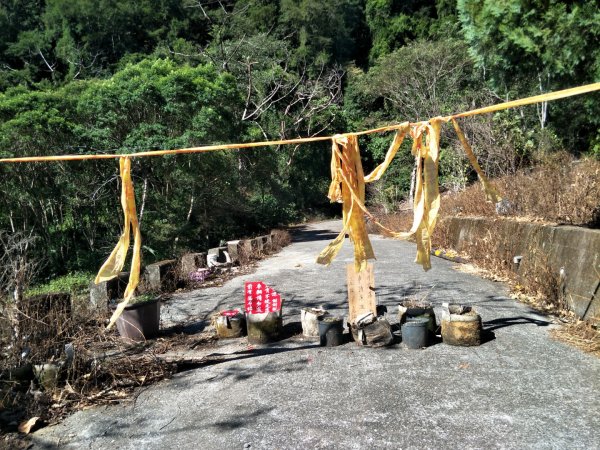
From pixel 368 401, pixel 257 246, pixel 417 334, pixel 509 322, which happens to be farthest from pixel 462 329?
pixel 257 246

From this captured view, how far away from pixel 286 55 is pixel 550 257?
84.7 feet

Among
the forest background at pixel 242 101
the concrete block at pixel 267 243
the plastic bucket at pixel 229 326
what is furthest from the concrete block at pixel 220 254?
the plastic bucket at pixel 229 326

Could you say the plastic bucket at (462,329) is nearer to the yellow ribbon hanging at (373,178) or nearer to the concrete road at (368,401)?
the concrete road at (368,401)

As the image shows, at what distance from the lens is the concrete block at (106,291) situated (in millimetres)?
6241

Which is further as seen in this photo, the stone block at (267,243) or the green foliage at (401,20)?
the green foliage at (401,20)

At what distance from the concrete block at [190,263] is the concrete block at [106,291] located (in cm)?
194

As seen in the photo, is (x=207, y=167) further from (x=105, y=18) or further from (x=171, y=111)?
(x=105, y=18)

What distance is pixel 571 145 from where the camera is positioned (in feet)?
41.9

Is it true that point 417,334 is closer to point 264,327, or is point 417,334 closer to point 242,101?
point 264,327

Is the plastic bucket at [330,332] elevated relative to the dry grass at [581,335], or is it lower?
elevated

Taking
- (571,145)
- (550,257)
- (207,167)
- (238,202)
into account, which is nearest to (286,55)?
(238,202)

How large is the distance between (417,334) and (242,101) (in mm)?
12378

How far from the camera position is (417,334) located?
15.4 feet

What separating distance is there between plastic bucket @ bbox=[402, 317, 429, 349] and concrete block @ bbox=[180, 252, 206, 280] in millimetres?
5211
